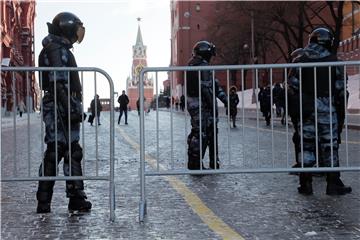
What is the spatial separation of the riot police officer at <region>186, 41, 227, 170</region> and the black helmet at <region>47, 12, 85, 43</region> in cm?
130

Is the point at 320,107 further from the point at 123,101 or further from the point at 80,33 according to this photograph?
the point at 123,101

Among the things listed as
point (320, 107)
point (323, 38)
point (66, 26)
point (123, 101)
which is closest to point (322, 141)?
point (320, 107)

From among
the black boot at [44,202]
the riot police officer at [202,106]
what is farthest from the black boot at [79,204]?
the riot police officer at [202,106]

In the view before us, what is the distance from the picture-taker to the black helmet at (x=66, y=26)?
6160mm

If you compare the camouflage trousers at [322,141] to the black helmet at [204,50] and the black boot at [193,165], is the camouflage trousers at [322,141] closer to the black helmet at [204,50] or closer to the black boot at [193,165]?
the black boot at [193,165]

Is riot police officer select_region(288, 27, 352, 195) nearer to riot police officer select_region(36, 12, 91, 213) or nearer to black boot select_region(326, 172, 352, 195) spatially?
black boot select_region(326, 172, 352, 195)

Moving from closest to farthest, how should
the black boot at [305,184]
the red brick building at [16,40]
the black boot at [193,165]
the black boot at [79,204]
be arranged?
the black boot at [79,204] → the red brick building at [16,40] → the black boot at [305,184] → the black boot at [193,165]

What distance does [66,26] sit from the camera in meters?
6.15

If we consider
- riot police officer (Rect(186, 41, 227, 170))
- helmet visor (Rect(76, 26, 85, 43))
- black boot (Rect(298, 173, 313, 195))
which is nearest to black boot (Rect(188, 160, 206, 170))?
riot police officer (Rect(186, 41, 227, 170))

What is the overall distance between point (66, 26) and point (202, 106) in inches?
115

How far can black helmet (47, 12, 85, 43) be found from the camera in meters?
6.16

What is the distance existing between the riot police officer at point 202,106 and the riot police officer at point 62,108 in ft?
4.30

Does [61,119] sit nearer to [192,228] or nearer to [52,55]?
[52,55]

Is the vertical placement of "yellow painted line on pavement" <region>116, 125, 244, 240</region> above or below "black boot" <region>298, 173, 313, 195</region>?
below
